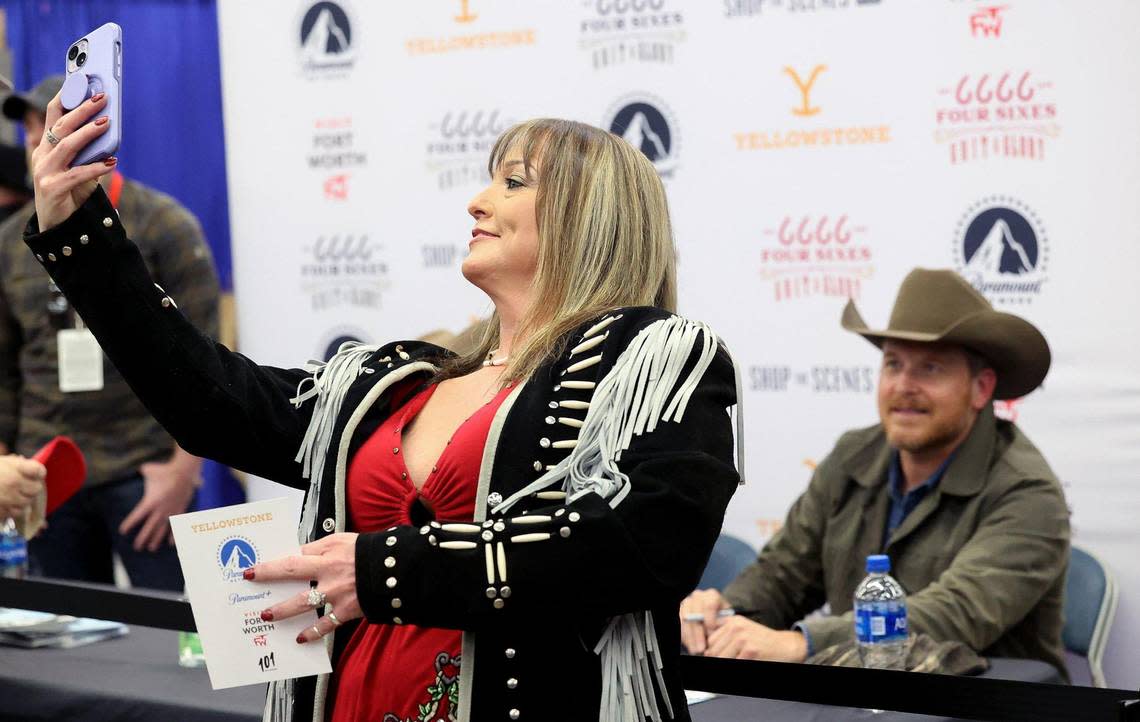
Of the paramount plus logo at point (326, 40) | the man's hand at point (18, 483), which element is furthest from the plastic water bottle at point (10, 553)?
the paramount plus logo at point (326, 40)

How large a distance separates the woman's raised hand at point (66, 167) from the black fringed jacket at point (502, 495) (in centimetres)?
2

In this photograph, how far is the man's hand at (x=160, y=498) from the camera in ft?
14.9

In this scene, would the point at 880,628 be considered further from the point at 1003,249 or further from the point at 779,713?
the point at 1003,249

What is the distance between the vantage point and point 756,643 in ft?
8.92

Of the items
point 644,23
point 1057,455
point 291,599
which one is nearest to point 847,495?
point 1057,455

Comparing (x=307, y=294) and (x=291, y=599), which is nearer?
(x=291, y=599)

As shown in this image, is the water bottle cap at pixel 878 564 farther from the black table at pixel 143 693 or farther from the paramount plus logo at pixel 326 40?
the paramount plus logo at pixel 326 40

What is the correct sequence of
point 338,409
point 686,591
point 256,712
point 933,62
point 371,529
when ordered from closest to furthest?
point 686,591 < point 371,529 < point 338,409 < point 256,712 < point 933,62

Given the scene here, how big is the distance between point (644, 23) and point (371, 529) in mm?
2921

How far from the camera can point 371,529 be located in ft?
5.81

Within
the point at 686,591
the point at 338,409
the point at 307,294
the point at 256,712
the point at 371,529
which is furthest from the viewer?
the point at 307,294

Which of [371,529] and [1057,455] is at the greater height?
[371,529]

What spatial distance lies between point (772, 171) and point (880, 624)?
1.84m

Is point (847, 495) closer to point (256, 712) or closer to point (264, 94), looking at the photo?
point (256, 712)
